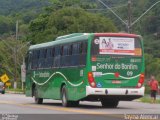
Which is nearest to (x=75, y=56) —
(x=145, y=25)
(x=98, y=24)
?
(x=98, y=24)

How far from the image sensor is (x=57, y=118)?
18859 mm

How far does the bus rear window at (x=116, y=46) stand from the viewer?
2475 cm

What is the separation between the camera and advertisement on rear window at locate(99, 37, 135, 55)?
24.9 m

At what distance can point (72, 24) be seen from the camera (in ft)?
256

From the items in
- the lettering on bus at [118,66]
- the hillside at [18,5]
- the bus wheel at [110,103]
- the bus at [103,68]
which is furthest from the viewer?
the hillside at [18,5]

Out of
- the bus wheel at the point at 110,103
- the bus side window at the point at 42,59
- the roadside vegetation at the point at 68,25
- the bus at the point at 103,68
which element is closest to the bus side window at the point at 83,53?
the bus at the point at 103,68

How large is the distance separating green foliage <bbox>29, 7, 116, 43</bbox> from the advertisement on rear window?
5187cm

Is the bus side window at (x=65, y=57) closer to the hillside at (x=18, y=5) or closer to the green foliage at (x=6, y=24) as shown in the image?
the green foliage at (x=6, y=24)

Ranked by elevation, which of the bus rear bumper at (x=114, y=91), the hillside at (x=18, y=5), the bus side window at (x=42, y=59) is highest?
the hillside at (x=18, y=5)

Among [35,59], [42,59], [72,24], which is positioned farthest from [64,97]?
[72,24]

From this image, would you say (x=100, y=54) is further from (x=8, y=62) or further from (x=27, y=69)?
(x=8, y=62)

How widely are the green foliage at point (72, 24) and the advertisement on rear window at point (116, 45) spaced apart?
5187 cm

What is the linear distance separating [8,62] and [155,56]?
85.8 feet

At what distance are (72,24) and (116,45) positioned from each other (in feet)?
175
